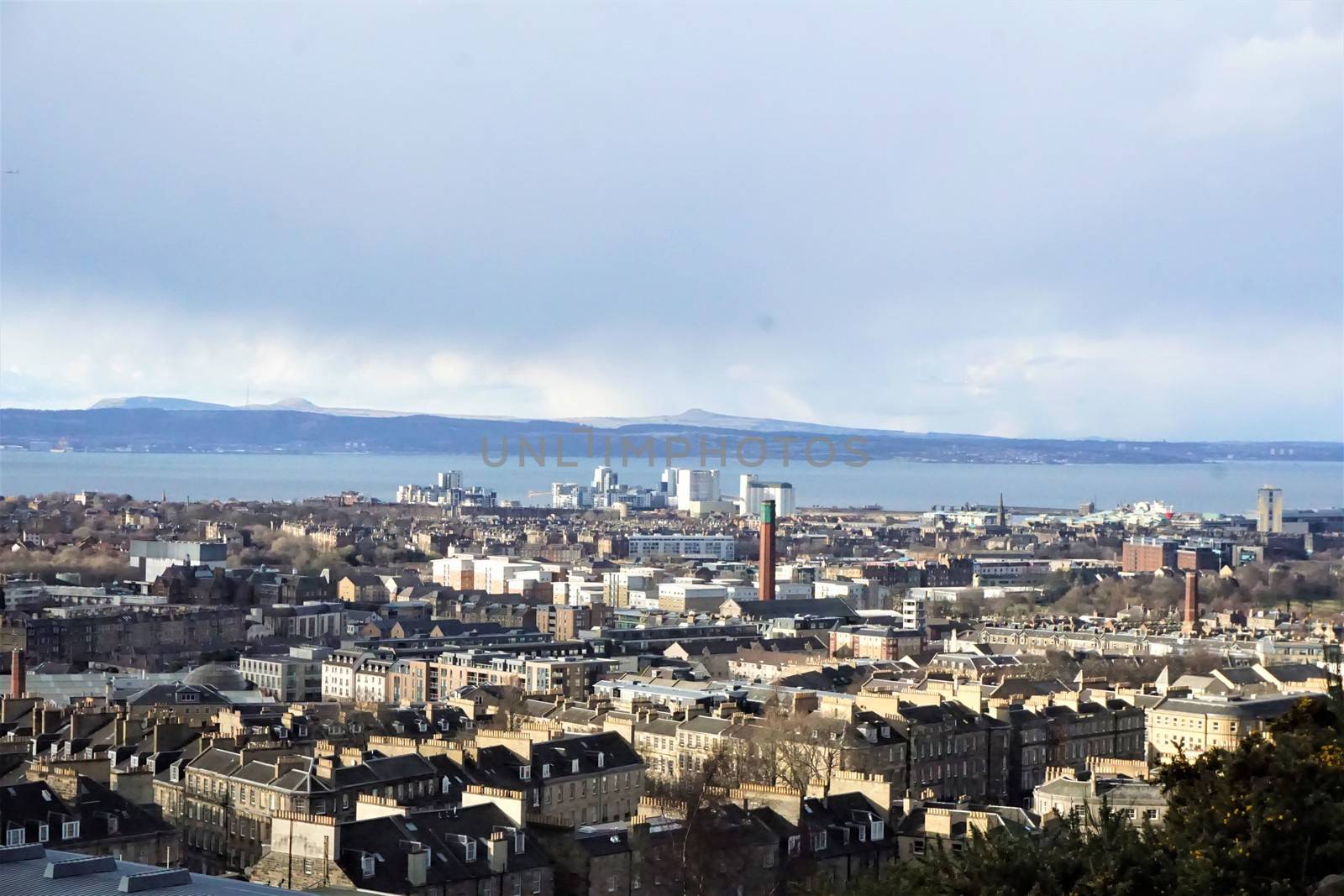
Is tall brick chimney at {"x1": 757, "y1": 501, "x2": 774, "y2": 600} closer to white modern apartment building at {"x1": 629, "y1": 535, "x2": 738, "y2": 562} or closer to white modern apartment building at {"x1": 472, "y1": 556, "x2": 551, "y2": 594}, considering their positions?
white modern apartment building at {"x1": 472, "y1": 556, "x2": 551, "y2": 594}

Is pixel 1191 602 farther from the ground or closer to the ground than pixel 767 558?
closer to the ground

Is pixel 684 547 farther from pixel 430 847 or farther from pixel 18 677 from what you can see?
pixel 430 847

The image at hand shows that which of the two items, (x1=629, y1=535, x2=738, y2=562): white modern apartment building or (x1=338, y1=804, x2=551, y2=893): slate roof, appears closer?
(x1=338, y1=804, x2=551, y2=893): slate roof

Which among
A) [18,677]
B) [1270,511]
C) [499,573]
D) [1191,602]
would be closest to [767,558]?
[1191,602]

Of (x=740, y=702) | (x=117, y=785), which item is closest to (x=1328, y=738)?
(x=117, y=785)

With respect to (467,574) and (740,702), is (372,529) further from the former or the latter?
(740,702)

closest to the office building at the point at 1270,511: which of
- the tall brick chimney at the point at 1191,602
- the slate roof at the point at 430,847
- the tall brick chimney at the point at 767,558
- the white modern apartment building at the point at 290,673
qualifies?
the tall brick chimney at the point at 767,558

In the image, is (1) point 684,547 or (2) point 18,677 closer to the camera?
(2) point 18,677

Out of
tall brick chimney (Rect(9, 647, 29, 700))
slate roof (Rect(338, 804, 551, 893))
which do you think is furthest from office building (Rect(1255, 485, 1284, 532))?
slate roof (Rect(338, 804, 551, 893))
